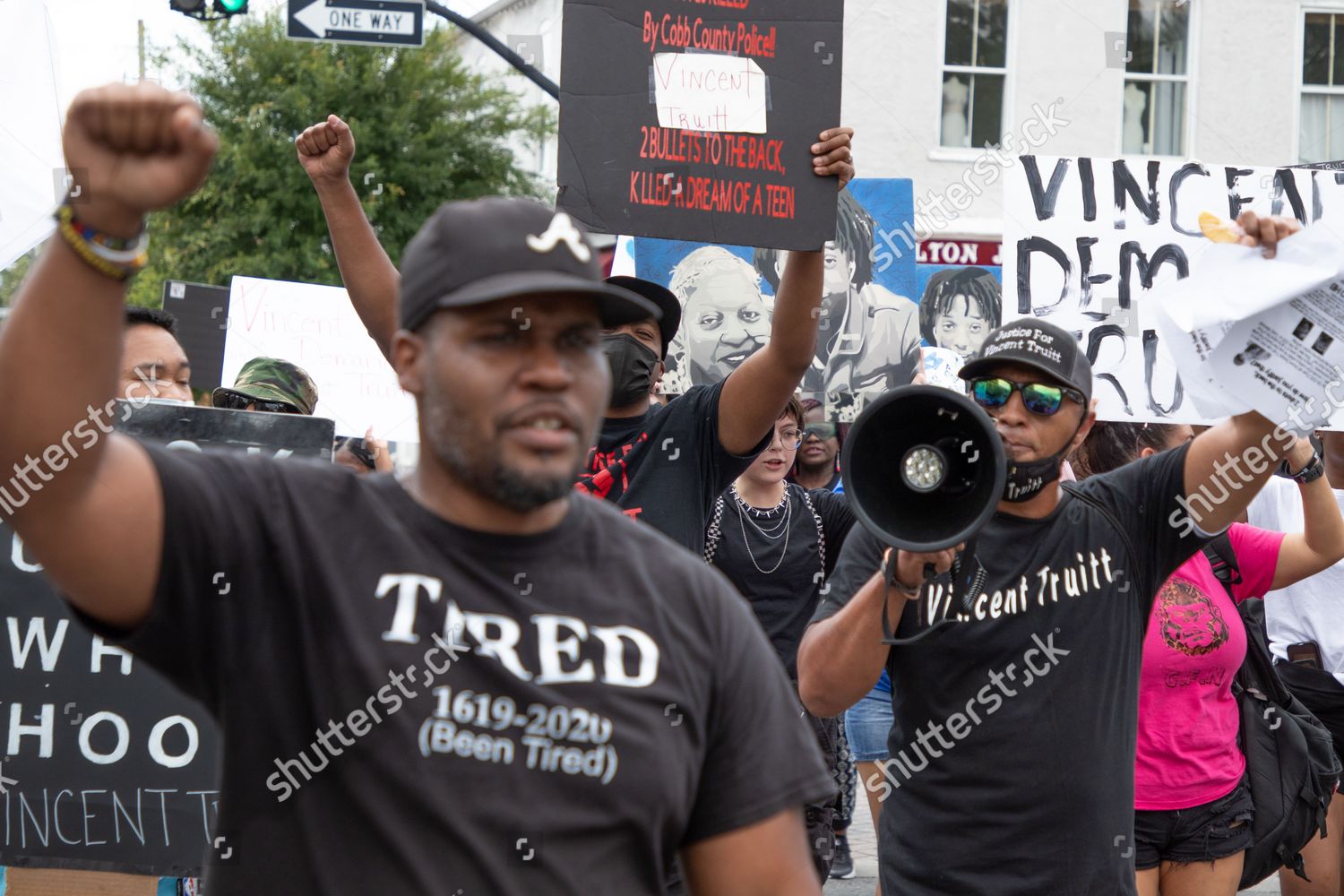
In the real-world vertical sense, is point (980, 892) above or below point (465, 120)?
below

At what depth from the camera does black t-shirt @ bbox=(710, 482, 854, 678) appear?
5816mm

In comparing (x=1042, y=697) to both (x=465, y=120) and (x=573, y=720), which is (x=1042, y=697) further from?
(x=465, y=120)

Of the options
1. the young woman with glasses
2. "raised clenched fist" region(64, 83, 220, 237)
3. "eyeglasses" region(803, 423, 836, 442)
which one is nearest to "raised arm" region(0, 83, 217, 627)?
"raised clenched fist" region(64, 83, 220, 237)

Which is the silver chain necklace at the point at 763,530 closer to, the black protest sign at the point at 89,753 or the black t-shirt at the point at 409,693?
the black protest sign at the point at 89,753

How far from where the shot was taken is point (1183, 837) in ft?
14.4

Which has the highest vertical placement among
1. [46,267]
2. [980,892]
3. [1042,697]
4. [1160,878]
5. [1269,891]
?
[46,267]

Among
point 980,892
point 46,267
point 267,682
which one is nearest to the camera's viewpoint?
point 46,267

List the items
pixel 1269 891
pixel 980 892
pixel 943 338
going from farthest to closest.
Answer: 1. pixel 943 338
2. pixel 1269 891
3. pixel 980 892

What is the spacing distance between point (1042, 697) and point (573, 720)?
1.73 meters

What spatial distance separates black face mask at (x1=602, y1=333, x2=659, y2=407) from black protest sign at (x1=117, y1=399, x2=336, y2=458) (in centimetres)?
77

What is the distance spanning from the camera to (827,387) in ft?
23.7

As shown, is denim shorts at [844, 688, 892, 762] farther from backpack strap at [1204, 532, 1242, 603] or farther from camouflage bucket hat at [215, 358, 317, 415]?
camouflage bucket hat at [215, 358, 317, 415]

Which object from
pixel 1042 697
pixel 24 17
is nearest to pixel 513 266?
pixel 1042 697

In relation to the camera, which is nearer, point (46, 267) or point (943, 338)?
point (46, 267)
